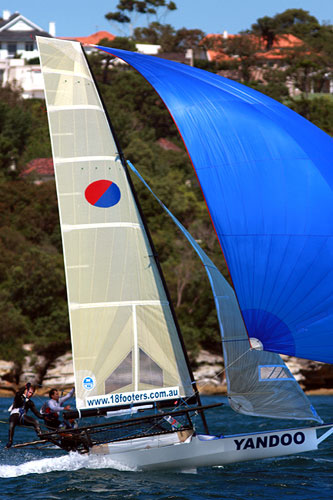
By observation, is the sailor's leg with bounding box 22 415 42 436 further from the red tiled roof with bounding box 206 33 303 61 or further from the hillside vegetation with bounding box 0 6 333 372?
the red tiled roof with bounding box 206 33 303 61

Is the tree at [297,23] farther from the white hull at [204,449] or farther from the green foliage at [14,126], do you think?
the white hull at [204,449]

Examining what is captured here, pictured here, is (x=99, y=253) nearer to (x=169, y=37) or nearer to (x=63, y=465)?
(x=63, y=465)

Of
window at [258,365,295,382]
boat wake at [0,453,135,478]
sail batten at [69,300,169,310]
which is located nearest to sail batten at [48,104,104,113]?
sail batten at [69,300,169,310]

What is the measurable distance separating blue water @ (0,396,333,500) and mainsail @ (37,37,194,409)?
4.08ft

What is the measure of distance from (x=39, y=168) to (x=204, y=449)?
47.8 m

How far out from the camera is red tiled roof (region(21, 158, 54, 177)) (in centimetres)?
5847

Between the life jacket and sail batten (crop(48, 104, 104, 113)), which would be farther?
the life jacket

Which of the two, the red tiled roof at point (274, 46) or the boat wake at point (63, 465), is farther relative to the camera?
the red tiled roof at point (274, 46)

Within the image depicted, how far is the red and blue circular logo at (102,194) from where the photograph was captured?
14172 mm

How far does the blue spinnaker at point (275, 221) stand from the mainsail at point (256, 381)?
1.05m

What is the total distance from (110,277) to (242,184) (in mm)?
2906

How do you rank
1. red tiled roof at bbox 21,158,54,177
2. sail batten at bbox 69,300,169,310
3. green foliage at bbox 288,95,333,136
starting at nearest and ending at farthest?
sail batten at bbox 69,300,169,310 < red tiled roof at bbox 21,158,54,177 < green foliage at bbox 288,95,333,136

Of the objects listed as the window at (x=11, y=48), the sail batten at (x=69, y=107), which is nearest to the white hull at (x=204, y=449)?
the sail batten at (x=69, y=107)

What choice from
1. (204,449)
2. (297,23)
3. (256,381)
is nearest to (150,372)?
(204,449)
